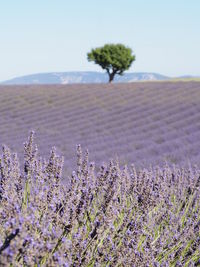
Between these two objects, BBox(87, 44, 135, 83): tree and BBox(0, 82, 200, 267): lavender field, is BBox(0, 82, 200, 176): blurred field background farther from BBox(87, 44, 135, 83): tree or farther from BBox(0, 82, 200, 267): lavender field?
BBox(87, 44, 135, 83): tree

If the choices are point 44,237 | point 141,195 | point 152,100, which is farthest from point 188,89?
point 44,237

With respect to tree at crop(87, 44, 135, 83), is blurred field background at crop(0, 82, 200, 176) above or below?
below

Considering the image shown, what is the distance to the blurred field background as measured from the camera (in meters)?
5.47

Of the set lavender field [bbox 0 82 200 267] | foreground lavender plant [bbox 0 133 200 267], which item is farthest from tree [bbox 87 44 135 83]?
foreground lavender plant [bbox 0 133 200 267]

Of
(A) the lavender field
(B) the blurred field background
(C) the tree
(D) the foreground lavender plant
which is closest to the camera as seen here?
(D) the foreground lavender plant

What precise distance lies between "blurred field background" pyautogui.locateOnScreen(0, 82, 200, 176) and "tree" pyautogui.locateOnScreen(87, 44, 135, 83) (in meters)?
17.9

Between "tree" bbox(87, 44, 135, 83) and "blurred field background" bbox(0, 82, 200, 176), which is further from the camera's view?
"tree" bbox(87, 44, 135, 83)

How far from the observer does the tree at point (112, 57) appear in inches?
1177

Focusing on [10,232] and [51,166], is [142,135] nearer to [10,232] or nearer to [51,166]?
[51,166]

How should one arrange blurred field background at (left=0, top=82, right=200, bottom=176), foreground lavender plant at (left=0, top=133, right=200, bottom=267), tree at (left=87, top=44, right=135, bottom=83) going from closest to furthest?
foreground lavender plant at (left=0, top=133, right=200, bottom=267), blurred field background at (left=0, top=82, right=200, bottom=176), tree at (left=87, top=44, right=135, bottom=83)

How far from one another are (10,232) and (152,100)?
863 centimetres

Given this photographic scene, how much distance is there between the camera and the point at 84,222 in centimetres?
214

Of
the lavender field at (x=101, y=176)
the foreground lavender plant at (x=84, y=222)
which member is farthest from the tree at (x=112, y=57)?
the foreground lavender plant at (x=84, y=222)

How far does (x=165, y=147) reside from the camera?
564 cm
